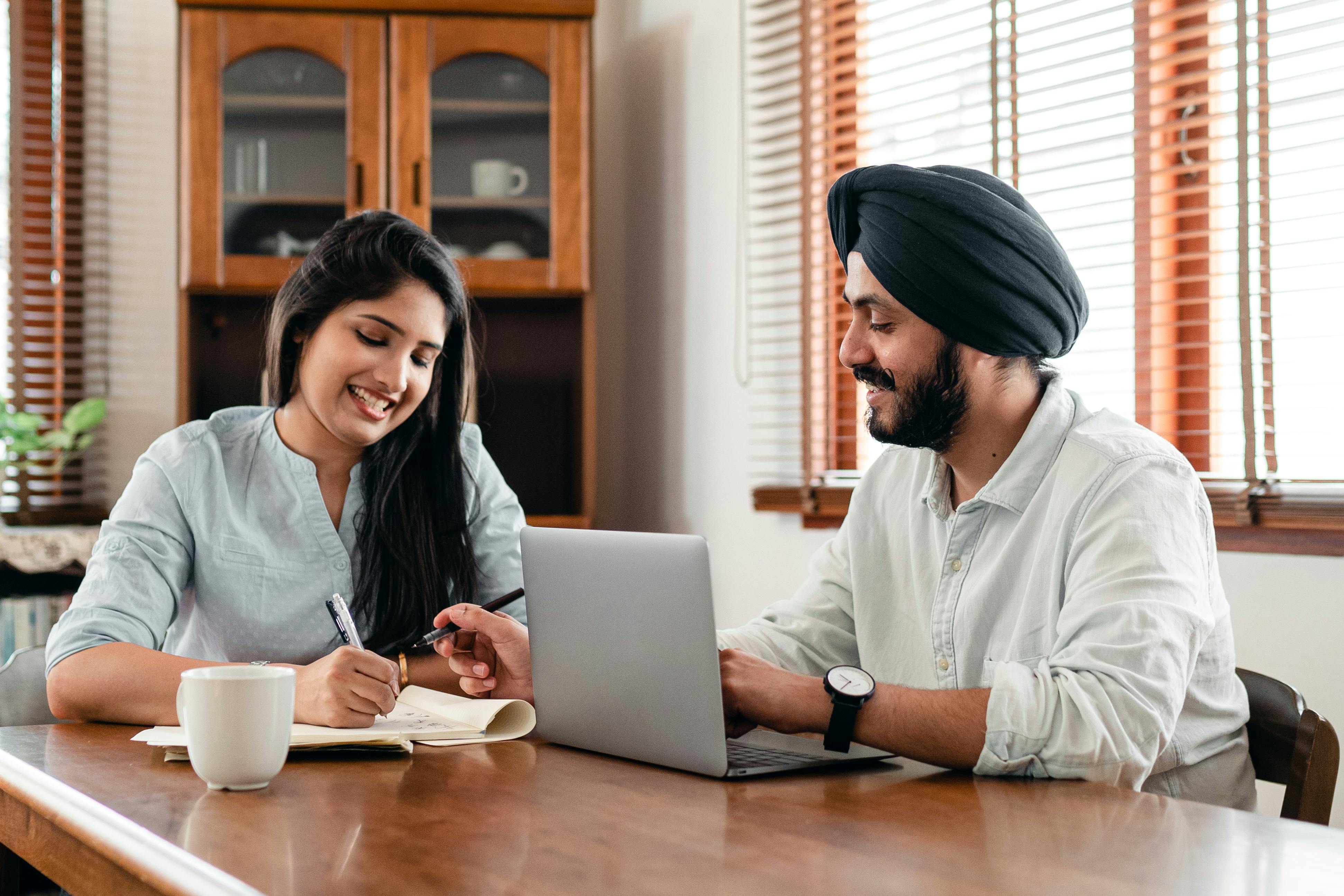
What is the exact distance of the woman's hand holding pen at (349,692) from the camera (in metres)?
1.13

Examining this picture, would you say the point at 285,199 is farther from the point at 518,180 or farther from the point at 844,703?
the point at 844,703

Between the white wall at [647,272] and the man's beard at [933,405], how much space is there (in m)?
1.21

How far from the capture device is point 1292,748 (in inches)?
45.6

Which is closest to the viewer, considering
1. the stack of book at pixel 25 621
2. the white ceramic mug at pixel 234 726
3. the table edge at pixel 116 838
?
the table edge at pixel 116 838

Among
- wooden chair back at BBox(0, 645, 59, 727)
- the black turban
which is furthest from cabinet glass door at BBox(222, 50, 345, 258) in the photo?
the black turban

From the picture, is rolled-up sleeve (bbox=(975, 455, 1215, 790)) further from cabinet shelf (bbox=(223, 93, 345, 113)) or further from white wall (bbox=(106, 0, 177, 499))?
white wall (bbox=(106, 0, 177, 499))

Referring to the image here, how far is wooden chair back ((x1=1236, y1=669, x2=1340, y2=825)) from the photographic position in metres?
A: 1.10

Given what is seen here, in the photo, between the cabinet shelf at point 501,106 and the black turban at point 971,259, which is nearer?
the black turban at point 971,259

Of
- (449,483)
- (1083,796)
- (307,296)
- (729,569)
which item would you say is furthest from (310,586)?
(729,569)

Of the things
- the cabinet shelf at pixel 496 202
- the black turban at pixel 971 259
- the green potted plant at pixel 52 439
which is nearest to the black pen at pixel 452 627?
the black turban at pixel 971 259

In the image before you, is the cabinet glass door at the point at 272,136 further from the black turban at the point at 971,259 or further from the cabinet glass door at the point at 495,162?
the black turban at the point at 971,259

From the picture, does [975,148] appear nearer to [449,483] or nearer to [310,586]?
[449,483]

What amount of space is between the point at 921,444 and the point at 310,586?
84 cm

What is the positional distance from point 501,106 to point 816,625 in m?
1.79
